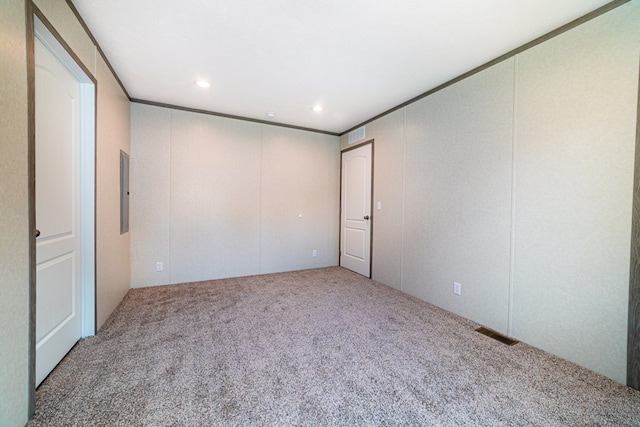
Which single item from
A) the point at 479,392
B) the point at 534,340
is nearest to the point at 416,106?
the point at 534,340

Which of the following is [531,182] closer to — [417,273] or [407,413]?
[417,273]

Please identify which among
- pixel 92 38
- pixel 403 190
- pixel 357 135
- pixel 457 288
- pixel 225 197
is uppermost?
pixel 92 38

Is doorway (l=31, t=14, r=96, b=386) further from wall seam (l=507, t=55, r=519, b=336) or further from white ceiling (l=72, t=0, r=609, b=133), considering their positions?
wall seam (l=507, t=55, r=519, b=336)

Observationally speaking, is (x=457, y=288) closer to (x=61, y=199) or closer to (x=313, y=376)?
(x=313, y=376)

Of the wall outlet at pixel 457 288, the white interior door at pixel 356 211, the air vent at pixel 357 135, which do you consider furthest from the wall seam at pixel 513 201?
the air vent at pixel 357 135

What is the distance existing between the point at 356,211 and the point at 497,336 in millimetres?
2579

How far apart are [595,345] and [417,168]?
7.15 feet

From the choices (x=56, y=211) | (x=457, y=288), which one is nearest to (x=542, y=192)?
(x=457, y=288)

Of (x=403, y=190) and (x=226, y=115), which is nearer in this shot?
(x=403, y=190)

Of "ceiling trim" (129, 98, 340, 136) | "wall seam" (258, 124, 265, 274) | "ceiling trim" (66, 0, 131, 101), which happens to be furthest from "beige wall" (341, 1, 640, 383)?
"ceiling trim" (66, 0, 131, 101)

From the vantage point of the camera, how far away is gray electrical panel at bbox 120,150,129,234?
2932 mm

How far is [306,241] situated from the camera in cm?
457

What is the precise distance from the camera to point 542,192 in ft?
6.69

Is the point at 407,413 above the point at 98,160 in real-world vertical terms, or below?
below
